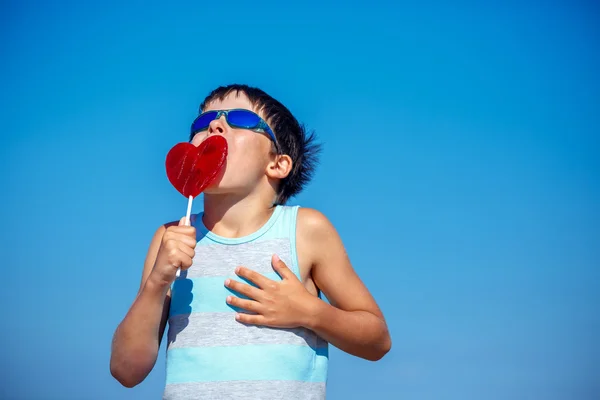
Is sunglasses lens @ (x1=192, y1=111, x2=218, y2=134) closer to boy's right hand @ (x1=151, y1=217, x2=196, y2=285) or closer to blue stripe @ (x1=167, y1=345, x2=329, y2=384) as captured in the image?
boy's right hand @ (x1=151, y1=217, x2=196, y2=285)

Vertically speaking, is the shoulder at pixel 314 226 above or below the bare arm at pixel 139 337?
above

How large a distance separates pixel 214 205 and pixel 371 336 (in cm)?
112

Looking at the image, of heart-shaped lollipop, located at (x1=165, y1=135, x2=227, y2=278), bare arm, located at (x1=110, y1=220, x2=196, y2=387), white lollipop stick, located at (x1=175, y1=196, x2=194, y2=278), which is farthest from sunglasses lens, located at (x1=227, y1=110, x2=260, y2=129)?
bare arm, located at (x1=110, y1=220, x2=196, y2=387)

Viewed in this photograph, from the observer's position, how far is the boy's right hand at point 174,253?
266cm

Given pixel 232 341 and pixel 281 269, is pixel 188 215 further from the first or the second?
pixel 232 341

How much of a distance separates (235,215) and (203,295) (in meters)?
0.49

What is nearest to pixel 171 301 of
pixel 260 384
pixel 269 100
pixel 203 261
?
pixel 203 261

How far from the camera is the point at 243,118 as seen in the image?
3.36 m

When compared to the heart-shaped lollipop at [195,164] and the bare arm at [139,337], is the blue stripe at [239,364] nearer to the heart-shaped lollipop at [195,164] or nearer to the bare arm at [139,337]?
the bare arm at [139,337]

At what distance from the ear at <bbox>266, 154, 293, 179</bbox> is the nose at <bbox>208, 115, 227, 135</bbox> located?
351mm

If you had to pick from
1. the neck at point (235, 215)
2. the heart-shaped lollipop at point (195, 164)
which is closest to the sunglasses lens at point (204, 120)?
the heart-shaped lollipop at point (195, 164)

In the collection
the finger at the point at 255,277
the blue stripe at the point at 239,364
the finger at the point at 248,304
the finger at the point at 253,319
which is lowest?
the blue stripe at the point at 239,364

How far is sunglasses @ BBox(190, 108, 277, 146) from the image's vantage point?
3344 mm

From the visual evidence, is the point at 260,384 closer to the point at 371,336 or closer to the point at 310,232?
the point at 371,336
